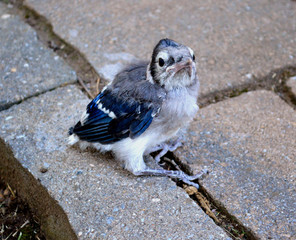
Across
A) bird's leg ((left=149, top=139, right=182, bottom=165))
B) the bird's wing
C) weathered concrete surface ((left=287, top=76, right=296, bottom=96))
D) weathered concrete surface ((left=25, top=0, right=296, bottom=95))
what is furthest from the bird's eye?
weathered concrete surface ((left=287, top=76, right=296, bottom=96))

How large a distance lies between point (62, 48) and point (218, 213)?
239 centimetres

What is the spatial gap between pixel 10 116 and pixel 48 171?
2.41 ft

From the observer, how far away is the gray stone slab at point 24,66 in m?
3.78

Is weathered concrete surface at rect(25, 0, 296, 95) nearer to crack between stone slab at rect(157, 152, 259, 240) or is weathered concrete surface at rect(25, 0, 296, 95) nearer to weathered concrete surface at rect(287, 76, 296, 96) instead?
weathered concrete surface at rect(287, 76, 296, 96)

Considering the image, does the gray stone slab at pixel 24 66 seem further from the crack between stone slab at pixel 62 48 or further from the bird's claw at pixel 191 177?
the bird's claw at pixel 191 177

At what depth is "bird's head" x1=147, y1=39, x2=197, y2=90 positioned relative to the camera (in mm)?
2975

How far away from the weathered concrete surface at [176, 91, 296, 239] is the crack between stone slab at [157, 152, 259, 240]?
0.03 meters

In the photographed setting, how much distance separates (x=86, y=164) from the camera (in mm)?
3170

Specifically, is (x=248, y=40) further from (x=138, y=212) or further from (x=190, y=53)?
(x=138, y=212)

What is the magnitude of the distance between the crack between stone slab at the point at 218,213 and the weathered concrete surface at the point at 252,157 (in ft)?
0.11

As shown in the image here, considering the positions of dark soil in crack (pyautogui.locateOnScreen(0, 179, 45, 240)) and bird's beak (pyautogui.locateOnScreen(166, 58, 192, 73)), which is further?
dark soil in crack (pyautogui.locateOnScreen(0, 179, 45, 240))

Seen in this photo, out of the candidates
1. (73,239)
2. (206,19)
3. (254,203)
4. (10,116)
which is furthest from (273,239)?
(206,19)

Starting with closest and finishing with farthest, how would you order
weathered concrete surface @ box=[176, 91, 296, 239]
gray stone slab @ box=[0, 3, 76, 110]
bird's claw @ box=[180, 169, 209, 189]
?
1. weathered concrete surface @ box=[176, 91, 296, 239]
2. bird's claw @ box=[180, 169, 209, 189]
3. gray stone slab @ box=[0, 3, 76, 110]

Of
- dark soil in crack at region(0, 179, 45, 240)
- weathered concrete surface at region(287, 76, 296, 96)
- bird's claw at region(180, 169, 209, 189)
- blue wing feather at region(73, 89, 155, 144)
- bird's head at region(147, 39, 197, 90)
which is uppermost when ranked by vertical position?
bird's head at region(147, 39, 197, 90)
